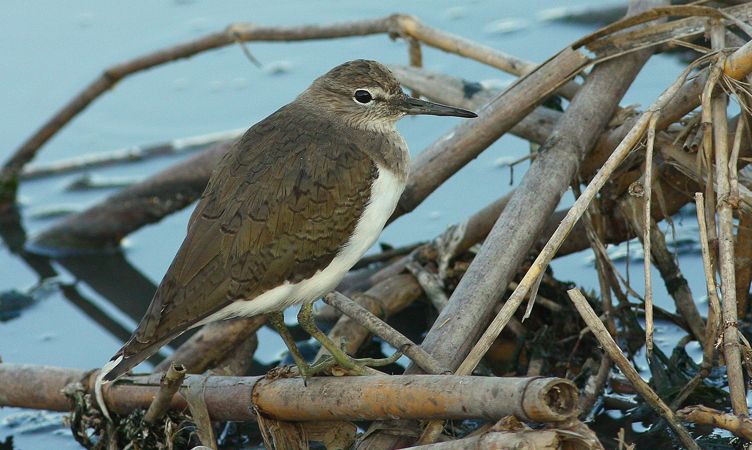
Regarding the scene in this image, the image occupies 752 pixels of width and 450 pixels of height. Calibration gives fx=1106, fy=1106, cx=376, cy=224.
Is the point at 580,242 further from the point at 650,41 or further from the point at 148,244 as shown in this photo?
the point at 148,244

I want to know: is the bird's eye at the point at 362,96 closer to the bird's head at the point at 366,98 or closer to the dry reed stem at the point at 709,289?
the bird's head at the point at 366,98

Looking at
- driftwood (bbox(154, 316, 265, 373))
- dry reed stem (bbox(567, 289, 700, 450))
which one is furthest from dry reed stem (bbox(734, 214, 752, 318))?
driftwood (bbox(154, 316, 265, 373))

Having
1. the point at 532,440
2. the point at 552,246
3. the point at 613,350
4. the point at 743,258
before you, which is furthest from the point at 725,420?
the point at 743,258

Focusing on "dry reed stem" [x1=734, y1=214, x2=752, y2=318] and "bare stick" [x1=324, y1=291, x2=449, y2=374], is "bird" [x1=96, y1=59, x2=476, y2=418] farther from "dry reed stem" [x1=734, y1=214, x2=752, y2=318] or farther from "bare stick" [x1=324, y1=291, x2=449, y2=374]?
"dry reed stem" [x1=734, y1=214, x2=752, y2=318]

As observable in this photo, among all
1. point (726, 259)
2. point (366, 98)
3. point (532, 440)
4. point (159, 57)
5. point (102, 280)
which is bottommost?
point (102, 280)

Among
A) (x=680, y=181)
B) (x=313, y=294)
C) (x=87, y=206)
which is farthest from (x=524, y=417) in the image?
(x=87, y=206)

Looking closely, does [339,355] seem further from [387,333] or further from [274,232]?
[274,232]
